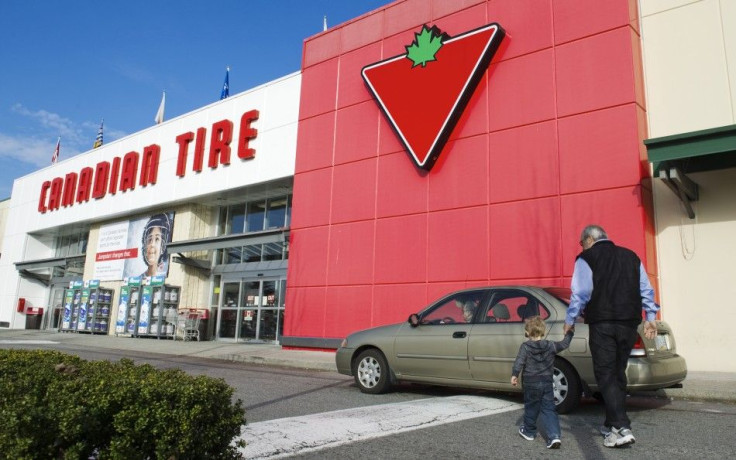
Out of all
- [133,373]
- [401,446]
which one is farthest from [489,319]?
[133,373]

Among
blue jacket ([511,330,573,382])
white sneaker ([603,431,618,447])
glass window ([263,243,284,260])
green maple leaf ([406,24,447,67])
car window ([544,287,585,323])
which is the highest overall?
green maple leaf ([406,24,447,67])

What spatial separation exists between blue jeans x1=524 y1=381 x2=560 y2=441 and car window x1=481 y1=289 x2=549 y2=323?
5.74 feet

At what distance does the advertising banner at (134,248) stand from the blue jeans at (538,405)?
1853cm

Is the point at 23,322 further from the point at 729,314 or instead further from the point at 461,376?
the point at 729,314

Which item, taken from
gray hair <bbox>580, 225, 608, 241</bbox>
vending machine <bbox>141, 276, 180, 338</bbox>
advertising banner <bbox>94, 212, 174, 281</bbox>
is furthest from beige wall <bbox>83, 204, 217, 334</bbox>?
gray hair <bbox>580, 225, 608, 241</bbox>

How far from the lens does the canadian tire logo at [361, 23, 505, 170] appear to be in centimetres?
1280

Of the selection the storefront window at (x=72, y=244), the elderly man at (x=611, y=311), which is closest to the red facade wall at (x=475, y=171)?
the elderly man at (x=611, y=311)

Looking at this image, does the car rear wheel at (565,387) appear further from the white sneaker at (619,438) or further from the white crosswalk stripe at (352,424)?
the white sneaker at (619,438)

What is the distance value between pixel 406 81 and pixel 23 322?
83.7 feet

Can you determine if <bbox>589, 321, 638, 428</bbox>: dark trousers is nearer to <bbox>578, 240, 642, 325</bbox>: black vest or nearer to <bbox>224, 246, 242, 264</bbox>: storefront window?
<bbox>578, 240, 642, 325</bbox>: black vest

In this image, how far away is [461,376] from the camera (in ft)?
23.0

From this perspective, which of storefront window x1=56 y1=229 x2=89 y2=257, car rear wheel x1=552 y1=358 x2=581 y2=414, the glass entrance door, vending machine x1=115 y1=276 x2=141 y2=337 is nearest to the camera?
car rear wheel x1=552 y1=358 x2=581 y2=414

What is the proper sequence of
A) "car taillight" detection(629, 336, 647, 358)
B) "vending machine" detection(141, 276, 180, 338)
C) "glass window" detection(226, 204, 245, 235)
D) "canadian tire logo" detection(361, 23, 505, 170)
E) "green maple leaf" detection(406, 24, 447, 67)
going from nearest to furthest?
"car taillight" detection(629, 336, 647, 358) → "canadian tire logo" detection(361, 23, 505, 170) → "green maple leaf" detection(406, 24, 447, 67) → "vending machine" detection(141, 276, 180, 338) → "glass window" detection(226, 204, 245, 235)

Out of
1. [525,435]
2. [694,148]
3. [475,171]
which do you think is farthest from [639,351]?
[475,171]
